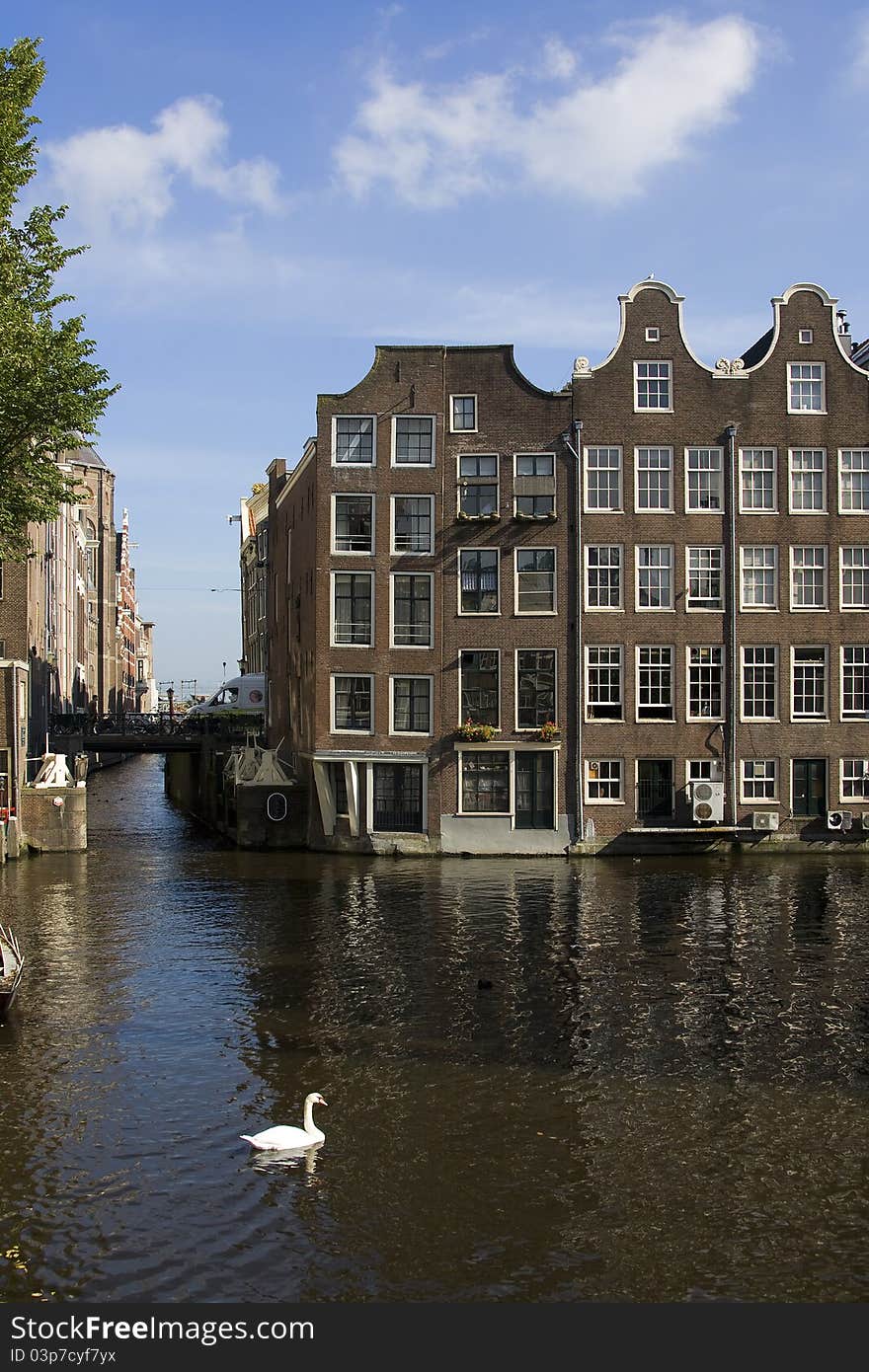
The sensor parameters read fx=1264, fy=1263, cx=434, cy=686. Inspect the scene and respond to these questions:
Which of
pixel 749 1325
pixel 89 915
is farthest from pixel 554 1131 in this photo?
pixel 89 915

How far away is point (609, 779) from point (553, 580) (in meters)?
7.86

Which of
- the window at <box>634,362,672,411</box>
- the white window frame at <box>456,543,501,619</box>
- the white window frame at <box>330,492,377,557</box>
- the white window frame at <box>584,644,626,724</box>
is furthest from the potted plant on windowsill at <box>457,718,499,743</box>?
the window at <box>634,362,672,411</box>

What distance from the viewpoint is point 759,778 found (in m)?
48.5

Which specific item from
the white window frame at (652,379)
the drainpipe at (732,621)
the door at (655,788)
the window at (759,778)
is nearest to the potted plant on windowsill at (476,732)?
the door at (655,788)

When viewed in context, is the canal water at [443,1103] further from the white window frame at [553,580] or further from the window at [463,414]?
the window at [463,414]

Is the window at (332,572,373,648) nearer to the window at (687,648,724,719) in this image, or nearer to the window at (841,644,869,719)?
the window at (687,648,724,719)

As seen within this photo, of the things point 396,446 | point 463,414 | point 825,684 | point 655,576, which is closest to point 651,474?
point 655,576

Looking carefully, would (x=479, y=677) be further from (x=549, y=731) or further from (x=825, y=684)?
(x=825, y=684)

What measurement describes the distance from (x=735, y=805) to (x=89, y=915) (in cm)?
2470

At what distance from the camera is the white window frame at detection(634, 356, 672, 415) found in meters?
48.3

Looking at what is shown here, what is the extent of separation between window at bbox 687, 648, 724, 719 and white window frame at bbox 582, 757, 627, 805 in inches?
137

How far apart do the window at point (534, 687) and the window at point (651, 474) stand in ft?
22.6

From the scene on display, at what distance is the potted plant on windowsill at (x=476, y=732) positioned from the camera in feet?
155

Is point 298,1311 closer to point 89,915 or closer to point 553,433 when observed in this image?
point 89,915
